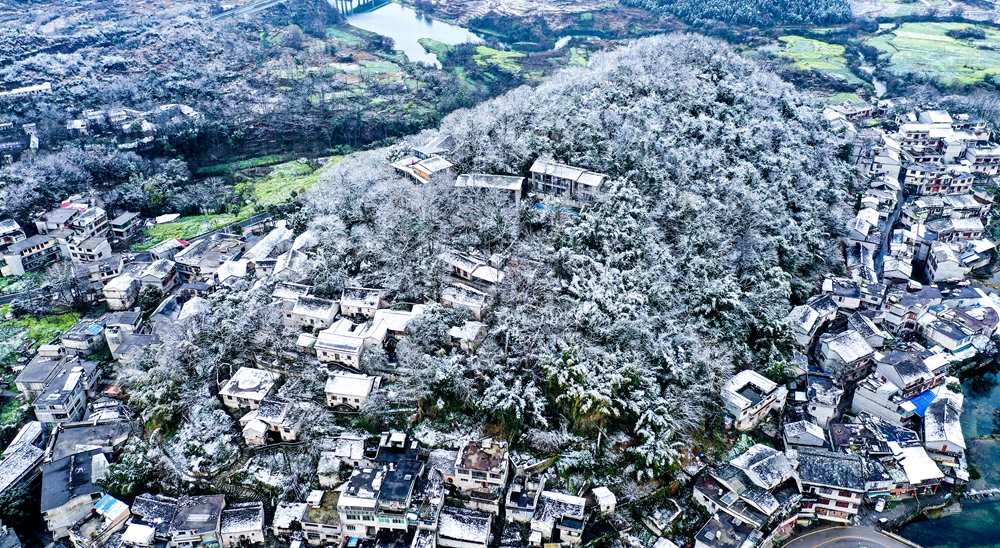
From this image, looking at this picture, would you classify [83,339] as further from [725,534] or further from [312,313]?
[725,534]

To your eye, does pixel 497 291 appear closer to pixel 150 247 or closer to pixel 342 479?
pixel 342 479

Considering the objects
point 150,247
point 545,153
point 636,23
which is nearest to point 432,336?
point 545,153

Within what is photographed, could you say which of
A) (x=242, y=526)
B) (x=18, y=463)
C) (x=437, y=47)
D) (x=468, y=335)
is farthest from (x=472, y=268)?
(x=437, y=47)

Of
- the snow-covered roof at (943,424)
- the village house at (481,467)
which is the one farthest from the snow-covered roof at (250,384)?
the snow-covered roof at (943,424)

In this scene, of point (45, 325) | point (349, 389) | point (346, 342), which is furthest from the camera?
point (45, 325)

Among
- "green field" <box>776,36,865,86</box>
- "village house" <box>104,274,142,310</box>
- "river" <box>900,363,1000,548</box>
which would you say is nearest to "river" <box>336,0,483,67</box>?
"green field" <box>776,36,865,86</box>

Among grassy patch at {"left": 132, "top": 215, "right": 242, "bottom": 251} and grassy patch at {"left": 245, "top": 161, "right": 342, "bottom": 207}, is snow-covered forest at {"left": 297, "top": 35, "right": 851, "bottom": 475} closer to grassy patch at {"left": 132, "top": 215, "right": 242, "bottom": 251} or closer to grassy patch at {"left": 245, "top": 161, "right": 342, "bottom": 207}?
grassy patch at {"left": 245, "top": 161, "right": 342, "bottom": 207}
